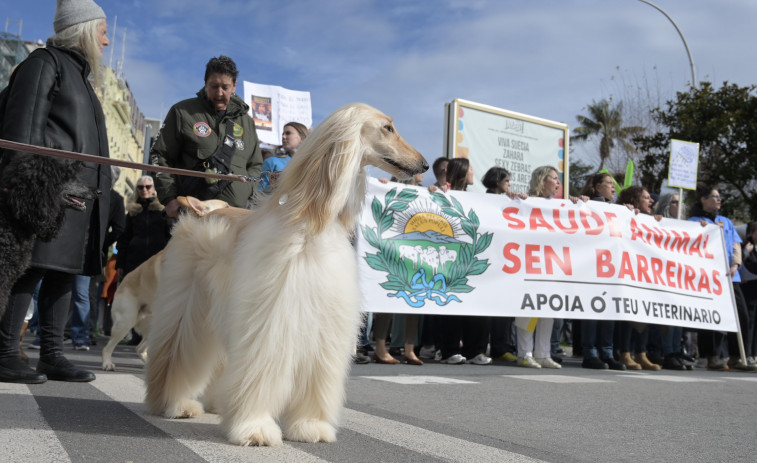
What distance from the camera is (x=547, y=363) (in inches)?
345

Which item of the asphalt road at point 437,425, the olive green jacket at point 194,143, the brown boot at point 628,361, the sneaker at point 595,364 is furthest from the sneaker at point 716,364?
the olive green jacket at point 194,143

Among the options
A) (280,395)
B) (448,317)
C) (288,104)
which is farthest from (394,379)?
(288,104)

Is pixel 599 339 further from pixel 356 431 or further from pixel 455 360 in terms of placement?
pixel 356 431

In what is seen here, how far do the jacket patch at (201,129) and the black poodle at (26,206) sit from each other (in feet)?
3.86

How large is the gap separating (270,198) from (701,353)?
8765 mm

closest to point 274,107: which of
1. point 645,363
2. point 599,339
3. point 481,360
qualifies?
point 481,360

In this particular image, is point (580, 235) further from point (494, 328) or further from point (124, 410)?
point (124, 410)

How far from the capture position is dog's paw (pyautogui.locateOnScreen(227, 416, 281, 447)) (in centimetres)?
301

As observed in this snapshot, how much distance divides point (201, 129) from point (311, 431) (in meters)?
2.99

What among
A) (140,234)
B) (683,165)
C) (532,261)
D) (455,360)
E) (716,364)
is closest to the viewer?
(532,261)

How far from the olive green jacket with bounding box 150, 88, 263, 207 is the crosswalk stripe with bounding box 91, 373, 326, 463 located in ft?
5.60

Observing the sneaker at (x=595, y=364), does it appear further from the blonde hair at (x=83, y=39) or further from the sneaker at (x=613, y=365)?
the blonde hair at (x=83, y=39)

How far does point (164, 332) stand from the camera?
3.73 m

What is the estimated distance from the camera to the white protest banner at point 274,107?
43.5 feet
